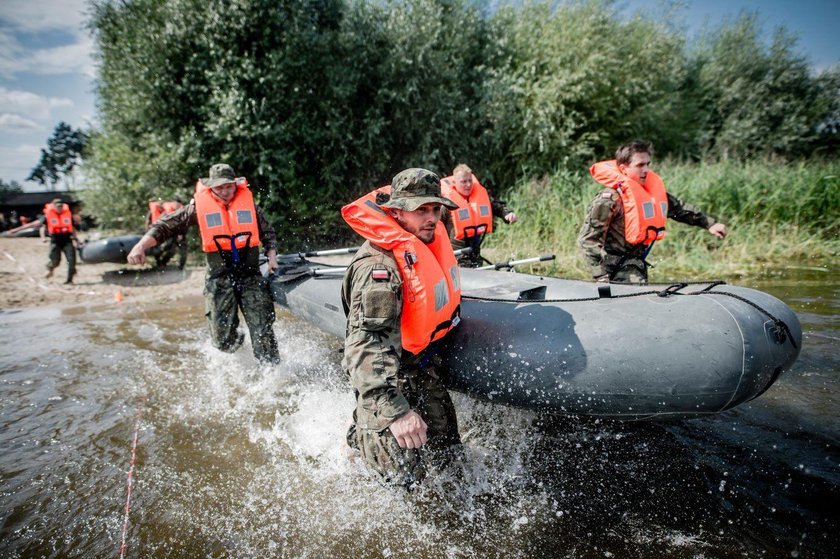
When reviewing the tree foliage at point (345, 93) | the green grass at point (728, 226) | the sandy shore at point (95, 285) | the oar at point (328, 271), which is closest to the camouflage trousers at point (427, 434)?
the oar at point (328, 271)

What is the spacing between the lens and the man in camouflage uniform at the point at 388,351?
175cm

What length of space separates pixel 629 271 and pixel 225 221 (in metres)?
3.21

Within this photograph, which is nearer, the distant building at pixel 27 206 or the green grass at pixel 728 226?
the green grass at pixel 728 226

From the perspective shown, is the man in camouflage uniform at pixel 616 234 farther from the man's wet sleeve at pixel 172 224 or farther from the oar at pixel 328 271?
the man's wet sleeve at pixel 172 224

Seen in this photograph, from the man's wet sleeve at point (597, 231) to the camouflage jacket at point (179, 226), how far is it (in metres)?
2.61

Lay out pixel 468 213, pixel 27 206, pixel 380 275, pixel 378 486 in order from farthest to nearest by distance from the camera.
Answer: pixel 27 206, pixel 468 213, pixel 378 486, pixel 380 275

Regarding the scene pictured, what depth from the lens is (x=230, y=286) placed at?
3.61 metres

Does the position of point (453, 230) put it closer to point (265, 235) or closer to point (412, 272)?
point (265, 235)

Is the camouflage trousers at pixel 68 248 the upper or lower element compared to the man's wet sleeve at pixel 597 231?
lower

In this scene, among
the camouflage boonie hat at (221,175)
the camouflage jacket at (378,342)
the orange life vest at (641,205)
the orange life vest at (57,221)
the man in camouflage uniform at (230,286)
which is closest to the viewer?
the camouflage jacket at (378,342)

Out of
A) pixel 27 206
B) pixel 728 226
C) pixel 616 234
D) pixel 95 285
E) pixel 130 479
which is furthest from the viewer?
A: pixel 27 206

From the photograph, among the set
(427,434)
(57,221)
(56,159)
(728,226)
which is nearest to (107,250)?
(57,221)

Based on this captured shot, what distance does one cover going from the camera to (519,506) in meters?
2.17

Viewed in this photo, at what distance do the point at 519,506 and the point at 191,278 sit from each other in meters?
7.67
